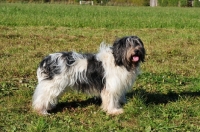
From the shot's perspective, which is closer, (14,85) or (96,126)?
(96,126)

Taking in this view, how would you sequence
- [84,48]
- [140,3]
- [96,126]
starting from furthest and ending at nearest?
[140,3] → [84,48] → [96,126]

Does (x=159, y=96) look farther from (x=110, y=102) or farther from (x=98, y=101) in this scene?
(x=110, y=102)

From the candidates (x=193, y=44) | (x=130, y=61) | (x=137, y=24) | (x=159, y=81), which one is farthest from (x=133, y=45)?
(x=137, y=24)

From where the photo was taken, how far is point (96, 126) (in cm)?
612

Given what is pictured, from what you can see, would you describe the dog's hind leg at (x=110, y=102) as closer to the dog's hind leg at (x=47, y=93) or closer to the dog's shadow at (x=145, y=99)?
the dog's shadow at (x=145, y=99)

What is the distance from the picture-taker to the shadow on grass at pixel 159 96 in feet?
24.8

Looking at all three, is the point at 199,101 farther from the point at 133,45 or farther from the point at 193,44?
the point at 193,44

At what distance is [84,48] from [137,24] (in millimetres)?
10379

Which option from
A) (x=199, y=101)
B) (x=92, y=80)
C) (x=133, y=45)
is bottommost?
(x=199, y=101)

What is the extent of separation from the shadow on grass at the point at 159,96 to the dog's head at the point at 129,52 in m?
1.20

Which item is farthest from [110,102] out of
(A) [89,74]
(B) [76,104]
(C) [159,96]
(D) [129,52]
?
(C) [159,96]

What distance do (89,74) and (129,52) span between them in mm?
822

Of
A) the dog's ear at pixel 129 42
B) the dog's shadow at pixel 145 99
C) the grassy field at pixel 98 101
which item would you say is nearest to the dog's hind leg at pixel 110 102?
the grassy field at pixel 98 101

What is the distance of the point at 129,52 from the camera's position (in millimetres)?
6242
